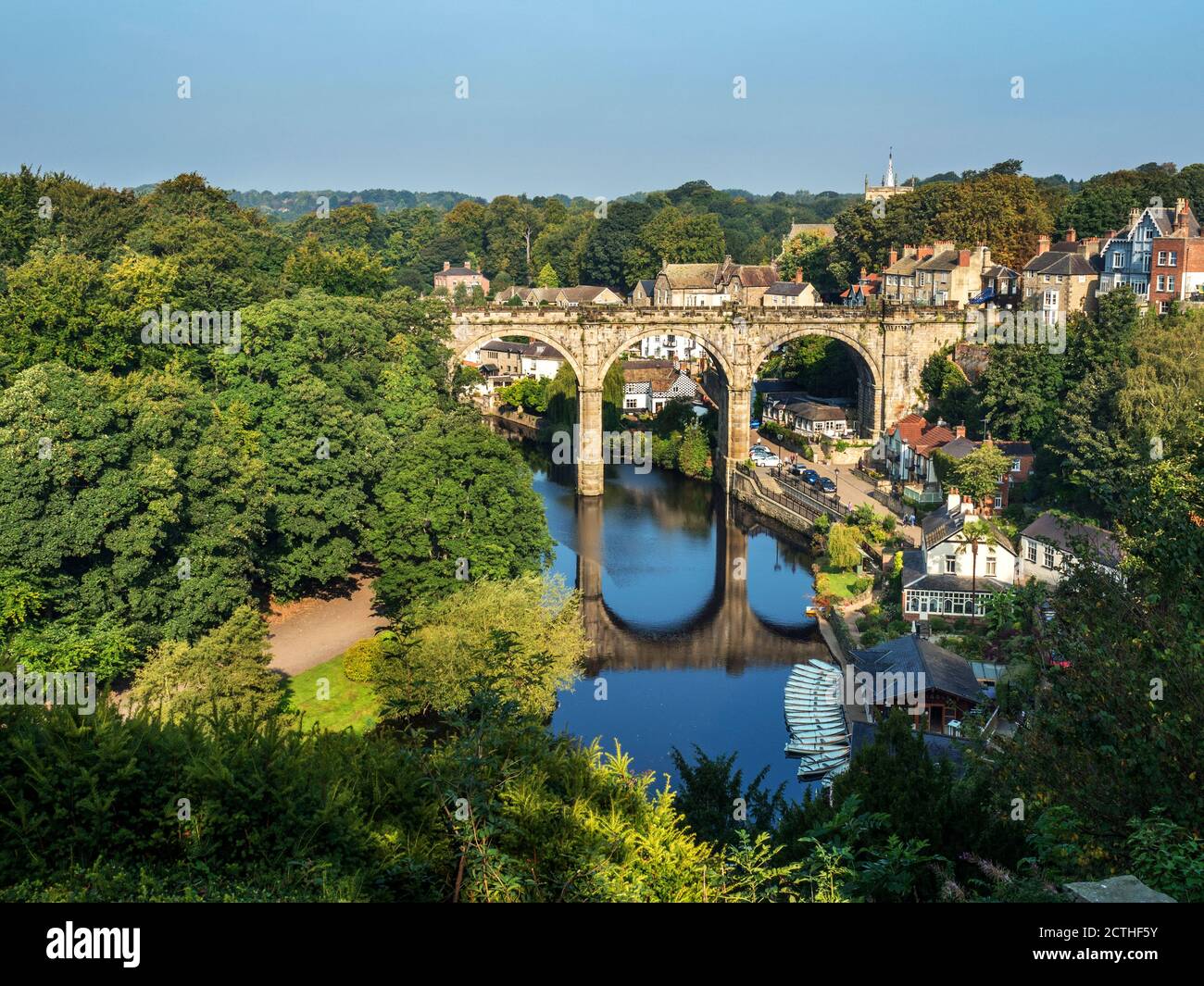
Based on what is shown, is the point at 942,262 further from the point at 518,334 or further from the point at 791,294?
the point at 518,334

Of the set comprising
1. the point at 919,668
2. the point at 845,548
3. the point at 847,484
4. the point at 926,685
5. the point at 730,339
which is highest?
the point at 730,339

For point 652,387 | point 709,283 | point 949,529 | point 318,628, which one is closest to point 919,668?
point 949,529

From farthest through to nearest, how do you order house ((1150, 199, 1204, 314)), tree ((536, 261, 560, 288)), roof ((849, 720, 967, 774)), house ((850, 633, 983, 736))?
1. tree ((536, 261, 560, 288))
2. house ((1150, 199, 1204, 314))
3. house ((850, 633, 983, 736))
4. roof ((849, 720, 967, 774))

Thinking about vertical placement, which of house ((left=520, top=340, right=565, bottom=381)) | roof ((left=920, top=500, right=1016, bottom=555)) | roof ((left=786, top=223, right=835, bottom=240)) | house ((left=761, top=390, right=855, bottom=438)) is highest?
roof ((left=786, top=223, right=835, bottom=240))

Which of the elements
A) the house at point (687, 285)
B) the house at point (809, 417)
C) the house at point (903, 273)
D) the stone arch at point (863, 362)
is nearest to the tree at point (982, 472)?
the stone arch at point (863, 362)

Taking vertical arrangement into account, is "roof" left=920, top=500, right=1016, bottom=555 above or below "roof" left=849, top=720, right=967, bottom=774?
above

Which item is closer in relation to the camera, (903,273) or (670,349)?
(903,273)

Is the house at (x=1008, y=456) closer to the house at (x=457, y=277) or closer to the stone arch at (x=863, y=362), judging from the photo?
the stone arch at (x=863, y=362)

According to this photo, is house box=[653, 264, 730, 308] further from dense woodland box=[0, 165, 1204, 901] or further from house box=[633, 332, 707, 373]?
dense woodland box=[0, 165, 1204, 901]

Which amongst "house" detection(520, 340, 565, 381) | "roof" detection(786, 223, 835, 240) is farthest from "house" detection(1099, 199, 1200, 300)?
"roof" detection(786, 223, 835, 240)
